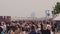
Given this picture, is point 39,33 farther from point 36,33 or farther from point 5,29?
point 5,29

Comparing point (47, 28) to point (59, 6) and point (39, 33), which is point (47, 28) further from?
point (59, 6)

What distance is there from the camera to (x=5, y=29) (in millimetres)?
19172

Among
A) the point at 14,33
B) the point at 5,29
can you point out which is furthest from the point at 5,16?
the point at 14,33

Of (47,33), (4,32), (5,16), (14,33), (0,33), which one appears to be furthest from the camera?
(5,16)

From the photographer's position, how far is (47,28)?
41.1 feet

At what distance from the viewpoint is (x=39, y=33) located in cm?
1305

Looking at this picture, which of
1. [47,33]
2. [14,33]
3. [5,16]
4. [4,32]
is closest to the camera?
[47,33]

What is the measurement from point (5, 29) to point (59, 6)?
132 feet

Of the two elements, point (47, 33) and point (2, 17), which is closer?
point (47, 33)

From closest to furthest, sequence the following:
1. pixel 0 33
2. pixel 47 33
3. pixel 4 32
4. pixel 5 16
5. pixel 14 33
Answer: pixel 47 33
pixel 14 33
pixel 0 33
pixel 4 32
pixel 5 16

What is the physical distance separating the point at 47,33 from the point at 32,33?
93cm

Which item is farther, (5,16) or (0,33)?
(5,16)

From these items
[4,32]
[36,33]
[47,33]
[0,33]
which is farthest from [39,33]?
[4,32]

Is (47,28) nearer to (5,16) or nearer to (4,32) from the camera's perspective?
(4,32)
